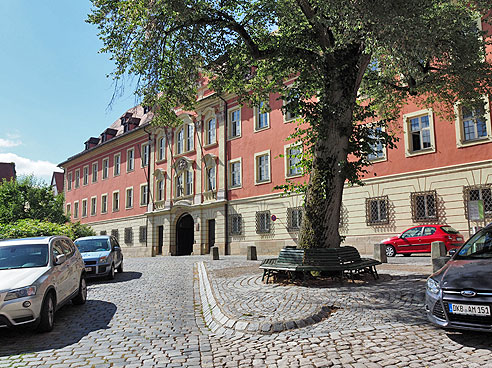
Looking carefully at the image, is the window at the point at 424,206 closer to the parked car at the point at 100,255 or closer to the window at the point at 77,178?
the parked car at the point at 100,255

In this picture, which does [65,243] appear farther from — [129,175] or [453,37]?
[129,175]

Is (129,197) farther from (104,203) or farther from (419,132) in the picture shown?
(419,132)

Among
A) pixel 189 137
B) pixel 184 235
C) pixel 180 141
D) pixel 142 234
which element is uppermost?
pixel 189 137

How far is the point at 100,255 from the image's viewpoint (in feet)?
44.8

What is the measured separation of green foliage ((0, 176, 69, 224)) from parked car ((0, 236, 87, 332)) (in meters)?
32.5

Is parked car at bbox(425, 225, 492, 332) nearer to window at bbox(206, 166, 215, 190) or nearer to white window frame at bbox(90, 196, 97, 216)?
window at bbox(206, 166, 215, 190)

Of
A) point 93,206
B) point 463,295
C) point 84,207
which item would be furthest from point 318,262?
point 84,207

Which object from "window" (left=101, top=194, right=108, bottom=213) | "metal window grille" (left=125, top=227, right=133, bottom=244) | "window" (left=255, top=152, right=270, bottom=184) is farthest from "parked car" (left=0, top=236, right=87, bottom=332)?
"window" (left=101, top=194, right=108, bottom=213)

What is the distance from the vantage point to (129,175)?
43.1 meters

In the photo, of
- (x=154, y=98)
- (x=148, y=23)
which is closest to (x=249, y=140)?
(x=154, y=98)

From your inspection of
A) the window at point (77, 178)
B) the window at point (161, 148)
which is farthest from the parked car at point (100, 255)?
the window at point (77, 178)

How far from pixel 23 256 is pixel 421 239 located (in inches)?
651

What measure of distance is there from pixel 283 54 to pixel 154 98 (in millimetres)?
3828

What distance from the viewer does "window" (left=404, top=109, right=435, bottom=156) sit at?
20.8m
